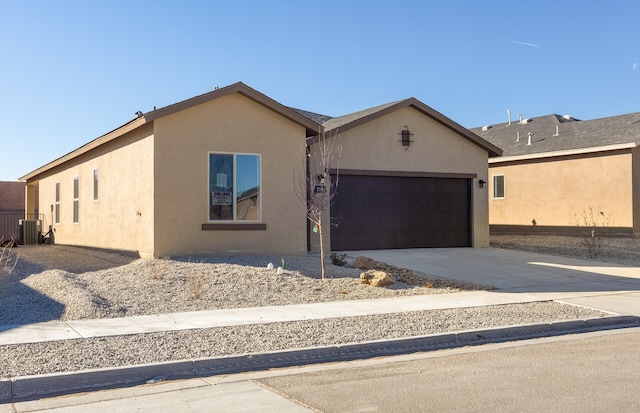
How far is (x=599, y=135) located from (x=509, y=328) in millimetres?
19609

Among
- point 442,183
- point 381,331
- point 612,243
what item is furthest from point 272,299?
point 612,243

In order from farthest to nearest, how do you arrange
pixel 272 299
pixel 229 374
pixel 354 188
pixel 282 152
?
pixel 354 188
pixel 282 152
pixel 272 299
pixel 229 374

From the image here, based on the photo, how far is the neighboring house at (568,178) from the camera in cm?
2483

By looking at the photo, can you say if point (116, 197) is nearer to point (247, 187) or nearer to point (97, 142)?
point (97, 142)

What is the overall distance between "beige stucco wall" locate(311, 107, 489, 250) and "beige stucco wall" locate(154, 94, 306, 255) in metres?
2.30

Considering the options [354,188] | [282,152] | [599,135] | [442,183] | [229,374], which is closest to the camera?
[229,374]

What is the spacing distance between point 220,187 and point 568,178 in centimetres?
1659

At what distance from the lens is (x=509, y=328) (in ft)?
32.1

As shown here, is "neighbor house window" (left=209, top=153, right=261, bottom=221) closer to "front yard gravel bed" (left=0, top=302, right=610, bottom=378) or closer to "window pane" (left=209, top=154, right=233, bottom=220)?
"window pane" (left=209, top=154, right=233, bottom=220)

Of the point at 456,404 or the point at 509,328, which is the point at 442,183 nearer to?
the point at 509,328

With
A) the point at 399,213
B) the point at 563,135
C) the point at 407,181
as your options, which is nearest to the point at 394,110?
the point at 407,181

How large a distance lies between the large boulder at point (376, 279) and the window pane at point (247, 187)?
4025 millimetres

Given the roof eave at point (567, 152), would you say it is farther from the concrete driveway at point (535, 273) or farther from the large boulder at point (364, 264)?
the large boulder at point (364, 264)

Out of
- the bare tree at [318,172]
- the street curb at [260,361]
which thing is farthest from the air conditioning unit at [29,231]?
the street curb at [260,361]
